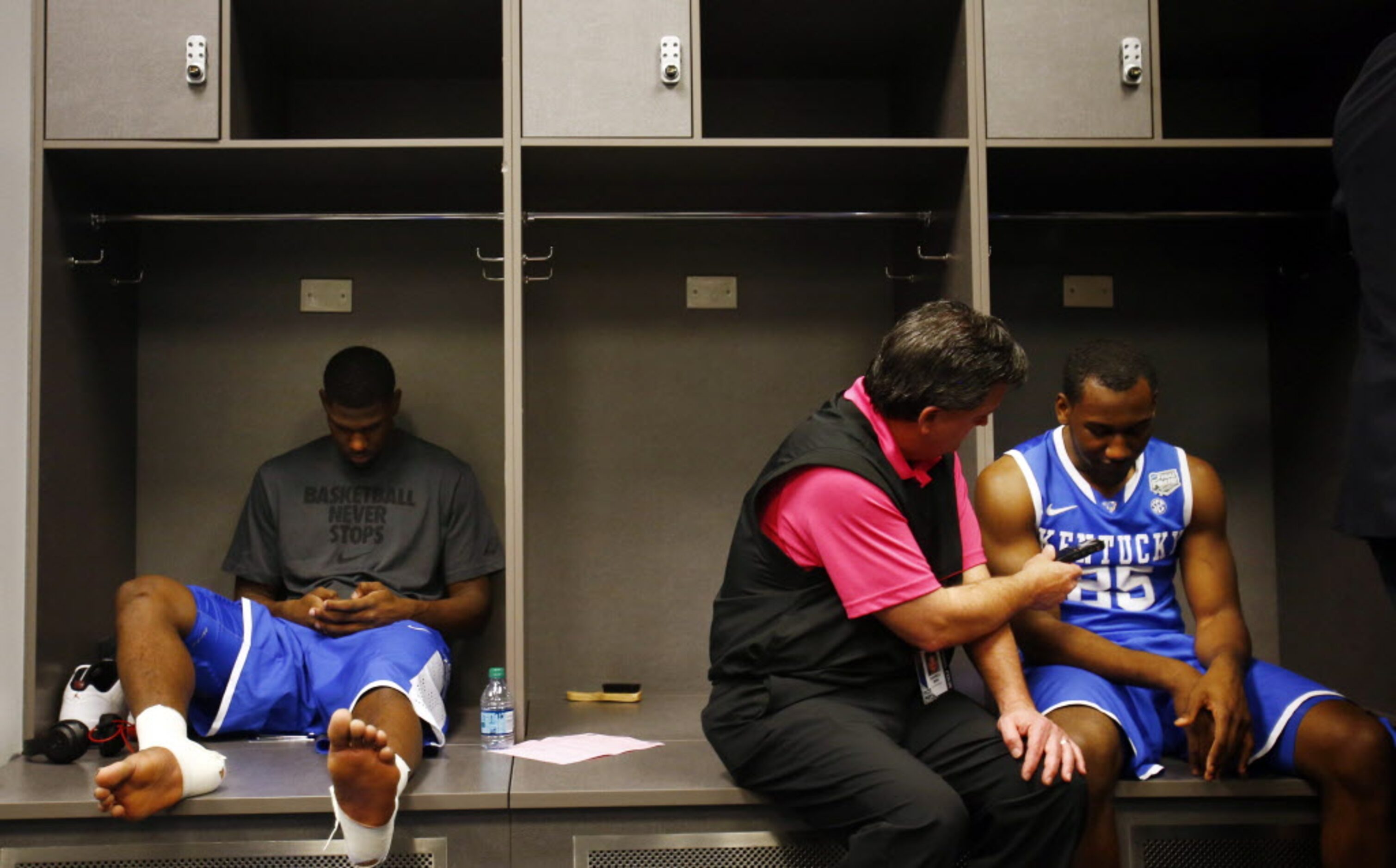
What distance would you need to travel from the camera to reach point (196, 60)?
2344 mm

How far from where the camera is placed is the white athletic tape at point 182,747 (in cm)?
186

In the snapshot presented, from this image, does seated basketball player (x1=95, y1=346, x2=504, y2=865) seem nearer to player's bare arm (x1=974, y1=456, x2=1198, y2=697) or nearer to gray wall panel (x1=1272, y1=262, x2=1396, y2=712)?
player's bare arm (x1=974, y1=456, x2=1198, y2=697)

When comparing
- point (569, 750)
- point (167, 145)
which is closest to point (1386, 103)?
point (569, 750)

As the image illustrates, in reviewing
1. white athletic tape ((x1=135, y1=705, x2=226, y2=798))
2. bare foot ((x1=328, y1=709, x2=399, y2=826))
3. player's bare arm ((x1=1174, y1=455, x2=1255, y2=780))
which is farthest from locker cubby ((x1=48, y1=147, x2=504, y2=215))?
player's bare arm ((x1=1174, y1=455, x2=1255, y2=780))

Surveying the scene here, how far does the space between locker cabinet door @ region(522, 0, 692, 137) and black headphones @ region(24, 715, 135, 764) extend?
1.42 m

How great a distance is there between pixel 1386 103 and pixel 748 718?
127 centimetres

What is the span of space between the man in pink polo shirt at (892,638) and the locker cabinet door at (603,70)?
819mm

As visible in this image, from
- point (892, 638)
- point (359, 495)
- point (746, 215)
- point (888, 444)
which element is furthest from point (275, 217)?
point (892, 638)

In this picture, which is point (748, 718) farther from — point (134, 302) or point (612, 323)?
point (134, 302)

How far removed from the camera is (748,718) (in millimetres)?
1872

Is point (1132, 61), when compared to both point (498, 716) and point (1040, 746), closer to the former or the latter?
point (1040, 746)

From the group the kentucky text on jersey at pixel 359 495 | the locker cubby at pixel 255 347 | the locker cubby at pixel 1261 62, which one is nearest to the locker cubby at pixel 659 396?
the locker cubby at pixel 255 347

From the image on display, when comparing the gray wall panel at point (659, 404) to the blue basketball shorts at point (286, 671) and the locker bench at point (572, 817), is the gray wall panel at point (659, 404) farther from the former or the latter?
the locker bench at point (572, 817)

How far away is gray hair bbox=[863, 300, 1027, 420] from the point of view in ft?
5.83
